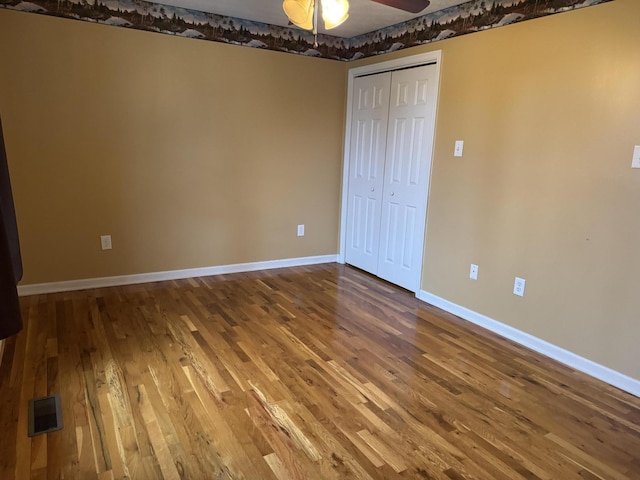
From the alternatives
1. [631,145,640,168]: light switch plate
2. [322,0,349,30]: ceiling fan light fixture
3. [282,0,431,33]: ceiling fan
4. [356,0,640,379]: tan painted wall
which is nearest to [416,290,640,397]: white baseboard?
[356,0,640,379]: tan painted wall

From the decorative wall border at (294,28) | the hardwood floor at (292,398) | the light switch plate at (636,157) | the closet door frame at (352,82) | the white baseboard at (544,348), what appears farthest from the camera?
the closet door frame at (352,82)

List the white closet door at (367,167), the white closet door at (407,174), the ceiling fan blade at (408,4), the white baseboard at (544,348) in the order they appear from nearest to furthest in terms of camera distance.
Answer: the ceiling fan blade at (408,4), the white baseboard at (544,348), the white closet door at (407,174), the white closet door at (367,167)

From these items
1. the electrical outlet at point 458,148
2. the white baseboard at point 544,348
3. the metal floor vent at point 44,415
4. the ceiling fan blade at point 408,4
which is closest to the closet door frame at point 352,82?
the electrical outlet at point 458,148

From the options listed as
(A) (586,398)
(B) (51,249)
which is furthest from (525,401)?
(B) (51,249)

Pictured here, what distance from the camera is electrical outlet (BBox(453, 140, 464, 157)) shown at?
327 centimetres

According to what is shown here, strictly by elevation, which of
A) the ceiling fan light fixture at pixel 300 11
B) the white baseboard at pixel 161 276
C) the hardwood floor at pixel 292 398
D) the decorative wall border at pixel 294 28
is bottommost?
the hardwood floor at pixel 292 398

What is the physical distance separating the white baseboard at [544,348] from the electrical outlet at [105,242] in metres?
2.81

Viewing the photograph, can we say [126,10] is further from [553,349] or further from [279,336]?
[553,349]

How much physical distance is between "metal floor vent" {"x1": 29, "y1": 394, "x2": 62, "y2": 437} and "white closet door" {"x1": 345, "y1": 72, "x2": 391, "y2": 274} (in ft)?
9.77

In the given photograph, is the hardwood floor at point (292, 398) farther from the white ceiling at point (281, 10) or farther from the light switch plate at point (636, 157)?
the white ceiling at point (281, 10)

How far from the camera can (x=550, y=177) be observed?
2703 mm

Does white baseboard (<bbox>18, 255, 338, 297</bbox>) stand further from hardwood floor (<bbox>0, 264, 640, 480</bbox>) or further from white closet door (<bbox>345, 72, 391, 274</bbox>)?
white closet door (<bbox>345, 72, 391, 274</bbox>)

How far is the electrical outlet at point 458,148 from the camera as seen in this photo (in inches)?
129

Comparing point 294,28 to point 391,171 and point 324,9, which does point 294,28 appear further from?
point 324,9
